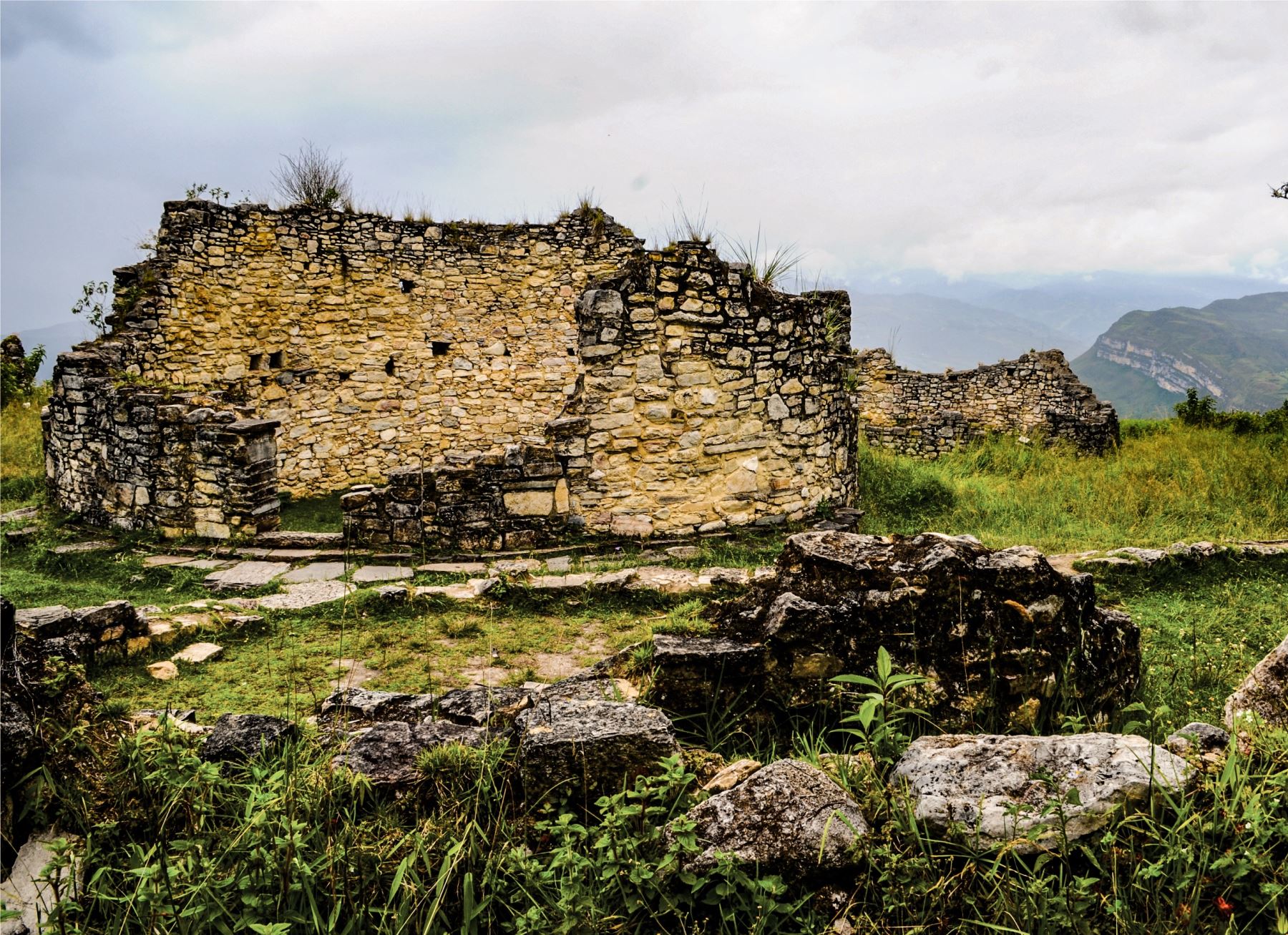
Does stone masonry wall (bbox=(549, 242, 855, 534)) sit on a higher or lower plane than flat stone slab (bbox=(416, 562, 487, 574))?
higher

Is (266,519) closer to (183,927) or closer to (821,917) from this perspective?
(183,927)

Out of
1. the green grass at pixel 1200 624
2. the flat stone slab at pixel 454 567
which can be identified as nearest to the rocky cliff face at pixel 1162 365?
the green grass at pixel 1200 624

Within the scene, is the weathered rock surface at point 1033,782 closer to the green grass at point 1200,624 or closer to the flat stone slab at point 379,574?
the green grass at point 1200,624

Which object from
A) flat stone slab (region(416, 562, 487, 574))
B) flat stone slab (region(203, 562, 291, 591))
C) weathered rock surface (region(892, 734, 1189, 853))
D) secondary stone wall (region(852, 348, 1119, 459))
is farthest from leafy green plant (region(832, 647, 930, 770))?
secondary stone wall (region(852, 348, 1119, 459))

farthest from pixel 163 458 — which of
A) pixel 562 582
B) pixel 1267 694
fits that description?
pixel 1267 694

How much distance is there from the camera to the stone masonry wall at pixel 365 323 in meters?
11.7

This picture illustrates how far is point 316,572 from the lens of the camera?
757 centimetres

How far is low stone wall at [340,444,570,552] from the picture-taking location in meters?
7.79

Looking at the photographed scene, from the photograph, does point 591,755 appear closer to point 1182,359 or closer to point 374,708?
point 374,708

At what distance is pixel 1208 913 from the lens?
1947 millimetres

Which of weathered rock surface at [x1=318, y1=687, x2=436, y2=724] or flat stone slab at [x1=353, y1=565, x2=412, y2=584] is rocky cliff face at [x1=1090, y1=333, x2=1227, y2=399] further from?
weathered rock surface at [x1=318, y1=687, x2=436, y2=724]

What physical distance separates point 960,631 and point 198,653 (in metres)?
5.10

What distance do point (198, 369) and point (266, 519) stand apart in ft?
15.5

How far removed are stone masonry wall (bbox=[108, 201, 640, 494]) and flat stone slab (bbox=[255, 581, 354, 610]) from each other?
5010 millimetres
